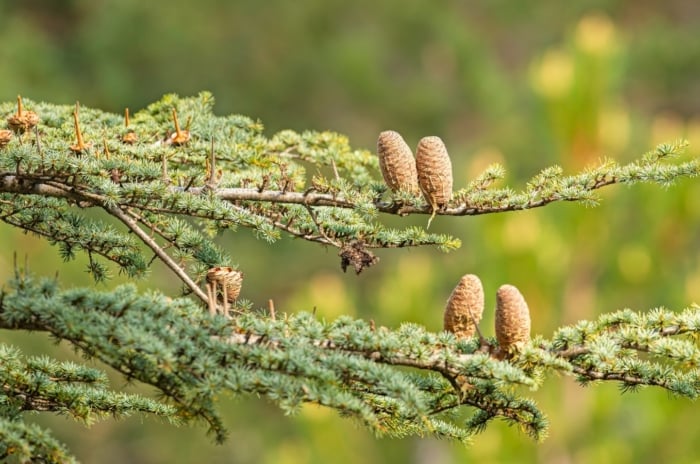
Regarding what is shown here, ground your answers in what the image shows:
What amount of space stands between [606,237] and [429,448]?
33.4 ft

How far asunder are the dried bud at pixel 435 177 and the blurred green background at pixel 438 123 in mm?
4430

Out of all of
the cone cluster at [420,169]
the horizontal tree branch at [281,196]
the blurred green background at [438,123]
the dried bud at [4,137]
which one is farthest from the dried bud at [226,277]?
the blurred green background at [438,123]

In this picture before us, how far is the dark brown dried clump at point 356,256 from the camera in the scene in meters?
2.70

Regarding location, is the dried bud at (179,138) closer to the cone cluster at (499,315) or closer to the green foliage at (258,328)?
the green foliage at (258,328)

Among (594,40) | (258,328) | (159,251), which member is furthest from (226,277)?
(594,40)

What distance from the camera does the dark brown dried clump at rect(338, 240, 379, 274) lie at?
8.87 ft

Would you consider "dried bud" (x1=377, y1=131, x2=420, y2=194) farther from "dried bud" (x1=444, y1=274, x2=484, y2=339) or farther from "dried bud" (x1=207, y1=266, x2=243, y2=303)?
"dried bud" (x1=207, y1=266, x2=243, y2=303)

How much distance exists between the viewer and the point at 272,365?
7.27 ft

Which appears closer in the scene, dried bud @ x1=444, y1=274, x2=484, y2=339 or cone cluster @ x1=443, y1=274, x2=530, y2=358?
cone cluster @ x1=443, y1=274, x2=530, y2=358

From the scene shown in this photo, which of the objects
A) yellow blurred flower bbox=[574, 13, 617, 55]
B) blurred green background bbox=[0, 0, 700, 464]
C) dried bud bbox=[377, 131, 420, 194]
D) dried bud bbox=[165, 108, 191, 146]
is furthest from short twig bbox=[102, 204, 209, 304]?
yellow blurred flower bbox=[574, 13, 617, 55]

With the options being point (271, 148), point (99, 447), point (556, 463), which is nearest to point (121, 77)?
point (99, 447)

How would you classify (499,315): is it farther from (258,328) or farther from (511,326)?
(258,328)

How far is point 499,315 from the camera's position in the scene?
2492mm

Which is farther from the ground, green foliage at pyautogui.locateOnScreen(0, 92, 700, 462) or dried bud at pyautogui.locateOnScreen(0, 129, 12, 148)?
dried bud at pyautogui.locateOnScreen(0, 129, 12, 148)
